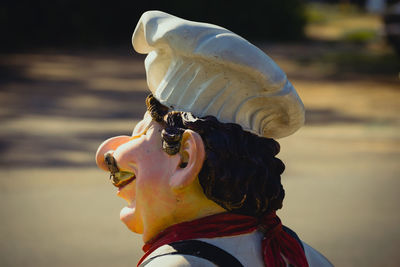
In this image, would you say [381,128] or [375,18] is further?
[375,18]

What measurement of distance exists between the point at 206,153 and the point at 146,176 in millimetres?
196

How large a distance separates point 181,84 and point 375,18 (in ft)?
91.2

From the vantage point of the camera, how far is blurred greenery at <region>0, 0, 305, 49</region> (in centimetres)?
1641

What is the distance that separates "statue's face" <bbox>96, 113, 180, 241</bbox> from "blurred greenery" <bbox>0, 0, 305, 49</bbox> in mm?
14555

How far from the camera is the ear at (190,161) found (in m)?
1.67

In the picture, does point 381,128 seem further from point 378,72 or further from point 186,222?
point 186,222

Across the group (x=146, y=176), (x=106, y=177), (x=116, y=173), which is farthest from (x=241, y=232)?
(x=106, y=177)

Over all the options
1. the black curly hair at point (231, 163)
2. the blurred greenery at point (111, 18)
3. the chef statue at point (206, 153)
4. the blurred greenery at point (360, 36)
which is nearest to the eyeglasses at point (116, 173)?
the chef statue at point (206, 153)

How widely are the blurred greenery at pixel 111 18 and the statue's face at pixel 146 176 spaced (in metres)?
14.6

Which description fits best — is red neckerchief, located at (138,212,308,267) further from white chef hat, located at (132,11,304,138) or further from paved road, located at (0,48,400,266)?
paved road, located at (0,48,400,266)

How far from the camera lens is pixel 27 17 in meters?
16.7

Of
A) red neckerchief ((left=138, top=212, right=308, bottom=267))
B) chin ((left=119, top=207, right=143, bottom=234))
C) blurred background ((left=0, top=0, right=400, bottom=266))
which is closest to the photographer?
red neckerchief ((left=138, top=212, right=308, bottom=267))

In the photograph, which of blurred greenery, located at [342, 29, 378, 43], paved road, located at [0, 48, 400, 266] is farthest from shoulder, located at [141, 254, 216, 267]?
blurred greenery, located at [342, 29, 378, 43]

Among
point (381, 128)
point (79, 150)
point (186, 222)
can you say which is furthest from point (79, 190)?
point (381, 128)
